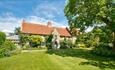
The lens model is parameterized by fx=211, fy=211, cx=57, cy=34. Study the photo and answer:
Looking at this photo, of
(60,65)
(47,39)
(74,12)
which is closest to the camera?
(60,65)

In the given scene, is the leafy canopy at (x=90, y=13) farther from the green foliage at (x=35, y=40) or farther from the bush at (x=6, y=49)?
the green foliage at (x=35, y=40)

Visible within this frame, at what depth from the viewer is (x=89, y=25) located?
38.8 metres

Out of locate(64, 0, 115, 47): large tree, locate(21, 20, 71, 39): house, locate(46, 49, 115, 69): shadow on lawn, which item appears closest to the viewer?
locate(46, 49, 115, 69): shadow on lawn

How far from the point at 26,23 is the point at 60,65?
4575 centimetres

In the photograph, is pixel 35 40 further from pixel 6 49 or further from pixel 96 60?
pixel 96 60

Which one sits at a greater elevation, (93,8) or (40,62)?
(93,8)

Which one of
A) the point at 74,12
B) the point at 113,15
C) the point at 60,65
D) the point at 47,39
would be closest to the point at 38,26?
the point at 47,39

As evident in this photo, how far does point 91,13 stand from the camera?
3759cm

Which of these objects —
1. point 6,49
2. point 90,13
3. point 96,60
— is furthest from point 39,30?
point 96,60

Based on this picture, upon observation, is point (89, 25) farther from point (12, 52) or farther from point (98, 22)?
point (12, 52)

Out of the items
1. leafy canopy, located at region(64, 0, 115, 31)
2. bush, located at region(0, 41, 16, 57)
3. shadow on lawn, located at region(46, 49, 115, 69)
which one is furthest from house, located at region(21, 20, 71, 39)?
shadow on lawn, located at region(46, 49, 115, 69)

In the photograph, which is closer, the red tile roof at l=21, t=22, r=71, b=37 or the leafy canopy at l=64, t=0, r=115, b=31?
the leafy canopy at l=64, t=0, r=115, b=31

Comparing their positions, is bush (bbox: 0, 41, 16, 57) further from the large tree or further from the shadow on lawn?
the large tree

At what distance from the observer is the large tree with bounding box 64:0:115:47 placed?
36.3m
